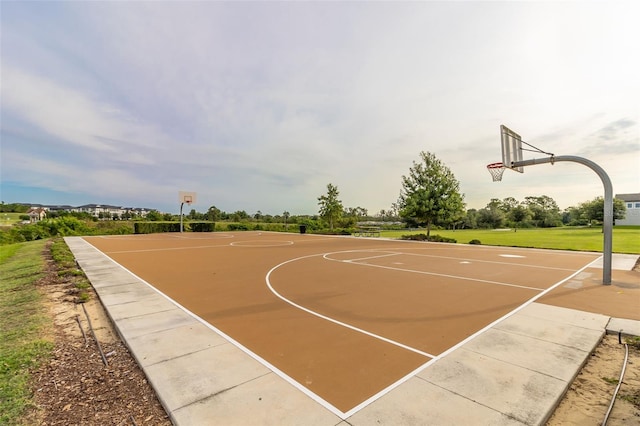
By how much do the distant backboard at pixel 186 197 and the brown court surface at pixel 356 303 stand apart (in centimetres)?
2477

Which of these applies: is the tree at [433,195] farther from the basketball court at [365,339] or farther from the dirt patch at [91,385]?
the dirt patch at [91,385]

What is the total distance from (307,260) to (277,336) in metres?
8.11

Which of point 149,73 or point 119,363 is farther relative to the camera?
point 149,73

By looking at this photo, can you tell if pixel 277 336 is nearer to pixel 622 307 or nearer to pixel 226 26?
pixel 622 307

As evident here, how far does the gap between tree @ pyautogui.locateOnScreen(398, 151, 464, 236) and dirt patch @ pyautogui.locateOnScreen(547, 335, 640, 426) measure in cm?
2096

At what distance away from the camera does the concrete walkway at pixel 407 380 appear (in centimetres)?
261

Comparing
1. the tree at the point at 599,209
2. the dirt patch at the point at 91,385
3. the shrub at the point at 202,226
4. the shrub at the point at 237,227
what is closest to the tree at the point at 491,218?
the tree at the point at 599,209

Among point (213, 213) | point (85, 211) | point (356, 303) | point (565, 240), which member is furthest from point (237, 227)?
point (85, 211)

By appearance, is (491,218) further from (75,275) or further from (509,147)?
(75,275)

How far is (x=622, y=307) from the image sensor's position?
6090 millimetres

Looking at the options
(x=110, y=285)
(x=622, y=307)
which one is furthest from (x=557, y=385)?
(x=110, y=285)

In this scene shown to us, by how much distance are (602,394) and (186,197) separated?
3824cm

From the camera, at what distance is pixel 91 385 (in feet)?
10.5

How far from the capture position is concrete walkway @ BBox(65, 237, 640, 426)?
8.57 ft
